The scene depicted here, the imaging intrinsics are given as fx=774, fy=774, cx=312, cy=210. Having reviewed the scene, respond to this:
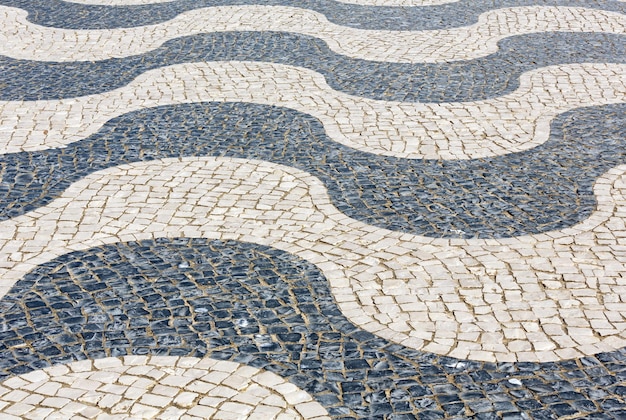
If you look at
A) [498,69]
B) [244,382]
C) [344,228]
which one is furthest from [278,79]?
[244,382]

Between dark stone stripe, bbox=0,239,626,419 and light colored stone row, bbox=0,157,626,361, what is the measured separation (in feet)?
0.58

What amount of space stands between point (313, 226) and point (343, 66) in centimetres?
458

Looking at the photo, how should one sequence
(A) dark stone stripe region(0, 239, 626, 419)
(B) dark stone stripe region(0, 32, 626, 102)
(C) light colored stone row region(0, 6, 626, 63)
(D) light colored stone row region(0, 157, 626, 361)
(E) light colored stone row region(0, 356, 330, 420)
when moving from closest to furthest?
(E) light colored stone row region(0, 356, 330, 420), (A) dark stone stripe region(0, 239, 626, 419), (D) light colored stone row region(0, 157, 626, 361), (B) dark stone stripe region(0, 32, 626, 102), (C) light colored stone row region(0, 6, 626, 63)

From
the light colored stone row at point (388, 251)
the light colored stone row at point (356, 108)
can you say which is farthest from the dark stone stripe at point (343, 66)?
the light colored stone row at point (388, 251)

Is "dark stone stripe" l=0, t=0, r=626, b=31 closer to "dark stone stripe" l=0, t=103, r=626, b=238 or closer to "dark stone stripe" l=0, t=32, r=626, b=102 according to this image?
"dark stone stripe" l=0, t=32, r=626, b=102

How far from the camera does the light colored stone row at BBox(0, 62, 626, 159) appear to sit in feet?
27.2

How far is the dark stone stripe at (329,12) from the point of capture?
41.8ft

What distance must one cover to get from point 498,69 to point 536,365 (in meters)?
6.43

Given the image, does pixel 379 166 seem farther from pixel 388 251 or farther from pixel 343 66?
pixel 343 66

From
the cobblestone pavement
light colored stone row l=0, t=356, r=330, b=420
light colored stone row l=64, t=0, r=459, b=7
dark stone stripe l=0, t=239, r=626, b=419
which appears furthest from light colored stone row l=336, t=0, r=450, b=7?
light colored stone row l=0, t=356, r=330, b=420

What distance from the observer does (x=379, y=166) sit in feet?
25.3

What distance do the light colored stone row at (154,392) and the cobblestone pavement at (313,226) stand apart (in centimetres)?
1

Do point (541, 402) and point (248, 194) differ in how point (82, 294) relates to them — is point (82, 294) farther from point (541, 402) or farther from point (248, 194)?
point (541, 402)

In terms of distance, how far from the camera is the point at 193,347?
5.03 meters
